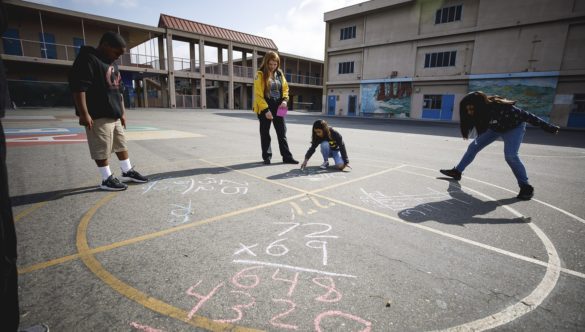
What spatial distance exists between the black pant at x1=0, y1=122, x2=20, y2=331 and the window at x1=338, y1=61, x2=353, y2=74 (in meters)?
35.5

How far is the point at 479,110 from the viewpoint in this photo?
14.6 feet

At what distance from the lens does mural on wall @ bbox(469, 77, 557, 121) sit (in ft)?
70.9

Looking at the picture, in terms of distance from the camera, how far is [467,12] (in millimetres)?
25109

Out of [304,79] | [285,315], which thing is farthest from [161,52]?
[285,315]

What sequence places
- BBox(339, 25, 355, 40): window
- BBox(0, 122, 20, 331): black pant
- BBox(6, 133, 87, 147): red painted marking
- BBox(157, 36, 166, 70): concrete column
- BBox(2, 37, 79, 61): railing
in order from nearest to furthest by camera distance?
BBox(0, 122, 20, 331): black pant → BBox(6, 133, 87, 147): red painted marking → BBox(2, 37, 79, 61): railing → BBox(157, 36, 166, 70): concrete column → BBox(339, 25, 355, 40): window

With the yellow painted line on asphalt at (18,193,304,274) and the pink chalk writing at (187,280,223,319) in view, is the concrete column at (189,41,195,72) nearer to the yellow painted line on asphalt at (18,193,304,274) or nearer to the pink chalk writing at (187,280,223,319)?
the yellow painted line on asphalt at (18,193,304,274)

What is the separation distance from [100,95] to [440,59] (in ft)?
98.9

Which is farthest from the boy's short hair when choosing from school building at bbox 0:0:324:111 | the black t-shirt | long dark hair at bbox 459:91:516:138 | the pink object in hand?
school building at bbox 0:0:324:111

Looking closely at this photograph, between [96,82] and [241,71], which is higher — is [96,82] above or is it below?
below

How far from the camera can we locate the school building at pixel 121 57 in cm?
2278

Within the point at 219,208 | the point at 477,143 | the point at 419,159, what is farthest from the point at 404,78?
the point at 219,208

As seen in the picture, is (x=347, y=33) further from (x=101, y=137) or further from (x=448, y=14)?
(x=101, y=137)

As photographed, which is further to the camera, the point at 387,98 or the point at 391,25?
the point at 387,98

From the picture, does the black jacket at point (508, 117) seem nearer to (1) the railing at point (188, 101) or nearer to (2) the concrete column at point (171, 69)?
(2) the concrete column at point (171, 69)
